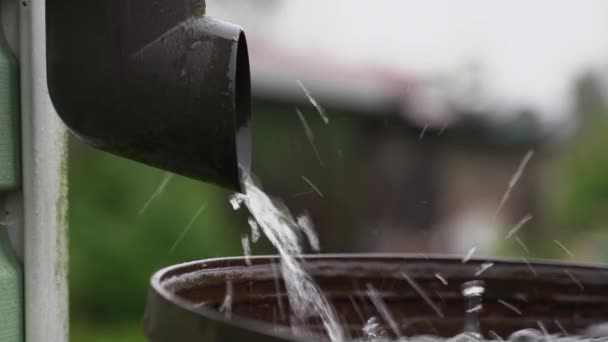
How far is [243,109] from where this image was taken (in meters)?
1.25

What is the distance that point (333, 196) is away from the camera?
903 cm

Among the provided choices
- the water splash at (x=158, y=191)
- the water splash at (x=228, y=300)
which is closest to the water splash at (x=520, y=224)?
the water splash at (x=158, y=191)

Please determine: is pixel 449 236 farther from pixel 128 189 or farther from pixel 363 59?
pixel 128 189

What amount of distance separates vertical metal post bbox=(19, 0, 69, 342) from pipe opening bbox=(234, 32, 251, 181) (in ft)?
1.25

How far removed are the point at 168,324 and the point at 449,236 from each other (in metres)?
11.3

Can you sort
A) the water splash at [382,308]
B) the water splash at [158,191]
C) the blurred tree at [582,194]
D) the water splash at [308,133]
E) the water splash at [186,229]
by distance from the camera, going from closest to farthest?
1. the water splash at [382,308]
2. the water splash at [158,191]
3. the water splash at [186,229]
4. the water splash at [308,133]
5. the blurred tree at [582,194]

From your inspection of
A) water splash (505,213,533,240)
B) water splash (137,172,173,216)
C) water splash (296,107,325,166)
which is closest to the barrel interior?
water splash (137,172,173,216)

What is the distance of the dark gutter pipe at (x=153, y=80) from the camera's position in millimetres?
1106

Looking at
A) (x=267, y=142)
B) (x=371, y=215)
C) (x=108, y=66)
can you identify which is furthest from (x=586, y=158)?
(x=108, y=66)

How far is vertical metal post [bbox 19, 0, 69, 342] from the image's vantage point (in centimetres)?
139

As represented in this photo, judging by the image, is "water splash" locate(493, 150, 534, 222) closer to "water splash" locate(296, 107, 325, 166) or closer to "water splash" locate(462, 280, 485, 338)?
"water splash" locate(296, 107, 325, 166)

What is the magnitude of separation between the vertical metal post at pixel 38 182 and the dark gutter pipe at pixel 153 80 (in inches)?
7.3

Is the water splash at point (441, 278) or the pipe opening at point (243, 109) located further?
the water splash at point (441, 278)

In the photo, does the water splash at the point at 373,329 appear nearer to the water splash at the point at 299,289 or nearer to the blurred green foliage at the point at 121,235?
the water splash at the point at 299,289
